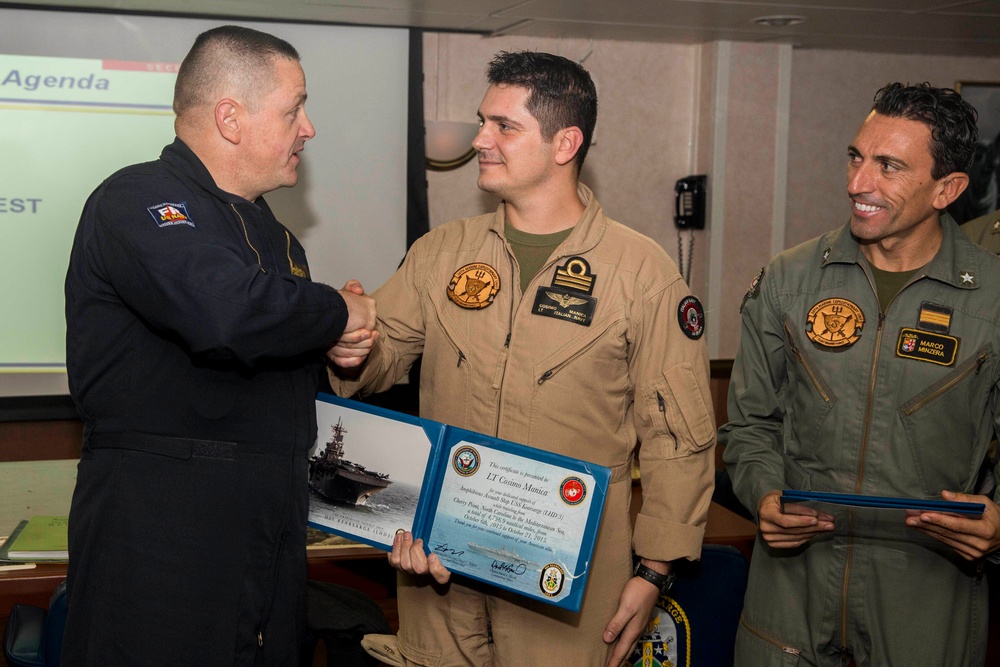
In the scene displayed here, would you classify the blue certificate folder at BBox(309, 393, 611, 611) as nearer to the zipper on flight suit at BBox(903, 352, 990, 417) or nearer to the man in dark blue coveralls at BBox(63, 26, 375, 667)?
the man in dark blue coveralls at BBox(63, 26, 375, 667)

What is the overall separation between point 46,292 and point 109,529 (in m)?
2.76

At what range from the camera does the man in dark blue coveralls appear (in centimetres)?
160

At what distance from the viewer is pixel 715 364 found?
495cm

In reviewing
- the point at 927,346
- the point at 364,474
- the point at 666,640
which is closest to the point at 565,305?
the point at 364,474

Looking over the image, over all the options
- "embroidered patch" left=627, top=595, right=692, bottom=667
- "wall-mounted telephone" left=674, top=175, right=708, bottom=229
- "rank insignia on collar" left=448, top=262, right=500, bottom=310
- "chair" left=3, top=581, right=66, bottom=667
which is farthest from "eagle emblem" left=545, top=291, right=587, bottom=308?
"wall-mounted telephone" left=674, top=175, right=708, bottom=229

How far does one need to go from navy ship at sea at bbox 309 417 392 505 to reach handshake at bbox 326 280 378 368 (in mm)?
133

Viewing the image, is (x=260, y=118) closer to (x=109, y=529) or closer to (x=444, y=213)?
(x=109, y=529)

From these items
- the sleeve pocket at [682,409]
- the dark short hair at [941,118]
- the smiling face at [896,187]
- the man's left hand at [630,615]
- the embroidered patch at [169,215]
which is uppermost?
the dark short hair at [941,118]

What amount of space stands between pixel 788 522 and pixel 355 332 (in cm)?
93

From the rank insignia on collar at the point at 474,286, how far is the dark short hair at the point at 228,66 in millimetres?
547

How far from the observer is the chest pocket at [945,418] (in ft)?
6.34

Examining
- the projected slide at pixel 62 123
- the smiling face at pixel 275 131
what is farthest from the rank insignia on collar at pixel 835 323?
the projected slide at pixel 62 123

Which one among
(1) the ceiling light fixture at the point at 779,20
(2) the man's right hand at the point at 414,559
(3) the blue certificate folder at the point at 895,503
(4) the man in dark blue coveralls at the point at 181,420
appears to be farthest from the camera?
(1) the ceiling light fixture at the point at 779,20

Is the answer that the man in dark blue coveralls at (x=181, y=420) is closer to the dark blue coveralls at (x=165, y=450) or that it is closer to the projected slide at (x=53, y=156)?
the dark blue coveralls at (x=165, y=450)
